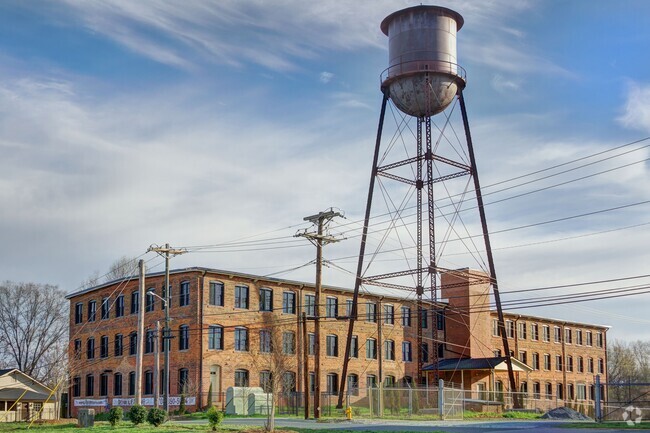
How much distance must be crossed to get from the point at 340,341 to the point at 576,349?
32.1 meters

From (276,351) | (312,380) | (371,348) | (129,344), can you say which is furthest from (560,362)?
(129,344)

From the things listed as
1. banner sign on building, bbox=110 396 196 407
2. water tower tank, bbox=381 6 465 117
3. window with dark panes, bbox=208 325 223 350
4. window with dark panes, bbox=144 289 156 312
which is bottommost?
banner sign on building, bbox=110 396 196 407

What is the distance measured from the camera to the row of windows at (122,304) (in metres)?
55.8

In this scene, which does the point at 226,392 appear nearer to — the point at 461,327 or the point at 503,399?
the point at 503,399

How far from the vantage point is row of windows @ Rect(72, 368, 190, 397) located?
180ft

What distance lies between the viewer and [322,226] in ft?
152

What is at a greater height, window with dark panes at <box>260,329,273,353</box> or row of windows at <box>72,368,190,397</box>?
window with dark panes at <box>260,329,273,353</box>

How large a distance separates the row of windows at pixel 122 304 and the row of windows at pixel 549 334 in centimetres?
3001

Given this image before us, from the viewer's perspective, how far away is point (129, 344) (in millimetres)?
59344

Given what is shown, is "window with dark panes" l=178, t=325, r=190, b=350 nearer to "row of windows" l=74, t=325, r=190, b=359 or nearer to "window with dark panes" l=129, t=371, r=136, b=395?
"row of windows" l=74, t=325, r=190, b=359

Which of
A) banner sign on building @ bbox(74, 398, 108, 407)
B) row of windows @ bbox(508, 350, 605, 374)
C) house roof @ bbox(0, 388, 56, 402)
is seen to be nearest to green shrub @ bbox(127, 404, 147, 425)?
house roof @ bbox(0, 388, 56, 402)

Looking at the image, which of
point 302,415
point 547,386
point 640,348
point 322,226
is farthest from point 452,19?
point 640,348

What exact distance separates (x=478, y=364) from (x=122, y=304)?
2530 centimetres

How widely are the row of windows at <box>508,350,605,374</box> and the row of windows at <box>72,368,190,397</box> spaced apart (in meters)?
29.0
